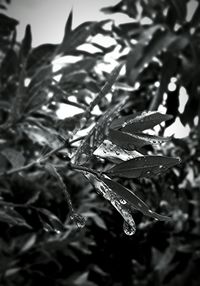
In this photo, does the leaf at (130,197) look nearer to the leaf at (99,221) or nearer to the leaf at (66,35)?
the leaf at (66,35)

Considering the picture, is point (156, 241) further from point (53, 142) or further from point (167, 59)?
point (53, 142)

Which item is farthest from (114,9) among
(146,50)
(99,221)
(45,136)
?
(99,221)

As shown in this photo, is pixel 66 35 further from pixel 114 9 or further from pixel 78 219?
pixel 78 219

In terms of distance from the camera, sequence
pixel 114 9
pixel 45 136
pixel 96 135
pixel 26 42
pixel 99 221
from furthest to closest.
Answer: pixel 99 221 < pixel 114 9 < pixel 26 42 < pixel 45 136 < pixel 96 135

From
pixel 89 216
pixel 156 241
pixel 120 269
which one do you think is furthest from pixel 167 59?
pixel 120 269

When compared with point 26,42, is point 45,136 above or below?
below

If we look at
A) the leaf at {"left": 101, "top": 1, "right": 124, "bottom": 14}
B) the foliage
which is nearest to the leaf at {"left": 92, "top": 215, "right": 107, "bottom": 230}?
the foliage
